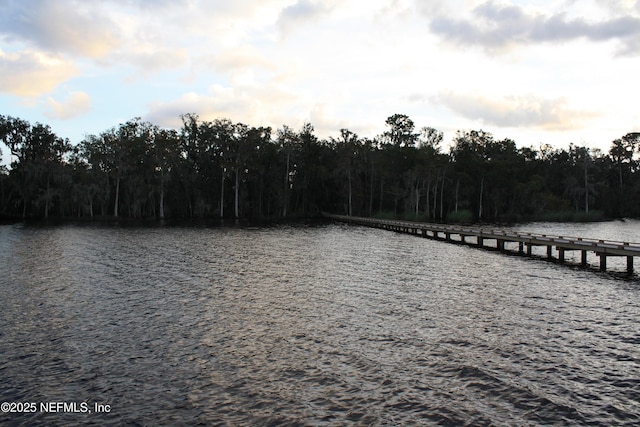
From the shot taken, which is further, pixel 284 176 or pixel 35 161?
pixel 284 176

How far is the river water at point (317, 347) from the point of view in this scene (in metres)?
8.92

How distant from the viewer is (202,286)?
822 inches

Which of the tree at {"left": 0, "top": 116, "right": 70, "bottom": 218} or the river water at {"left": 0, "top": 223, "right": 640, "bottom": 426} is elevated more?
the tree at {"left": 0, "top": 116, "right": 70, "bottom": 218}

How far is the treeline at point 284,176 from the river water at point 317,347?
62.9 m

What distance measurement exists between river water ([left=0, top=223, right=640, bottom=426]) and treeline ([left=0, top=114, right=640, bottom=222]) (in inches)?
2475

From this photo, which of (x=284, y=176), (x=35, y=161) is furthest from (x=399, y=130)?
(x=35, y=161)

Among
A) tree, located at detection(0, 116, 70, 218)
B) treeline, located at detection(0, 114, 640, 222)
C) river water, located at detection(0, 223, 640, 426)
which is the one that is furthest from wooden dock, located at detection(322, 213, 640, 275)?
tree, located at detection(0, 116, 70, 218)

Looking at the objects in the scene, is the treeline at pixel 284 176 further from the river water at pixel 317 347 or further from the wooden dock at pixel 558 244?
the river water at pixel 317 347

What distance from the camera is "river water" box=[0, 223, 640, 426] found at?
892cm

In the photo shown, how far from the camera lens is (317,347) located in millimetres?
12484

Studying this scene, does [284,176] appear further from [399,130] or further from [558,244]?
[558,244]

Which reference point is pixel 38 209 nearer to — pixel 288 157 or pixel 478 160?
pixel 288 157

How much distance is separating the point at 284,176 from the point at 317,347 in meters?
87.2

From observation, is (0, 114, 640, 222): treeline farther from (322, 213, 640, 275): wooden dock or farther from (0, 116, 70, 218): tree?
(322, 213, 640, 275): wooden dock
